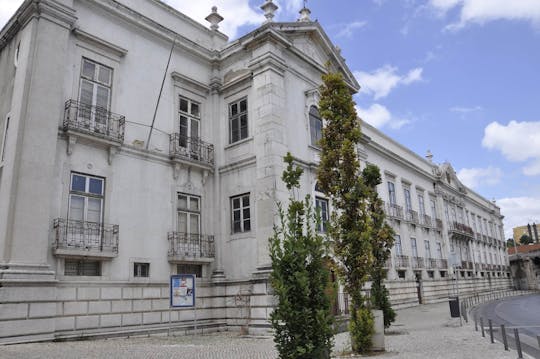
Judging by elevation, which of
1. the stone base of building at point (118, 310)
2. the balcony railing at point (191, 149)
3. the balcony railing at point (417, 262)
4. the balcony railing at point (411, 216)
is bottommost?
the stone base of building at point (118, 310)

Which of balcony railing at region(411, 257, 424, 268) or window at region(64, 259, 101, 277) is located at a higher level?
balcony railing at region(411, 257, 424, 268)

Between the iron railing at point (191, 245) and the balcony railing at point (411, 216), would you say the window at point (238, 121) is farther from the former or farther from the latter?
the balcony railing at point (411, 216)

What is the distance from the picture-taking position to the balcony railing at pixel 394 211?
101 ft

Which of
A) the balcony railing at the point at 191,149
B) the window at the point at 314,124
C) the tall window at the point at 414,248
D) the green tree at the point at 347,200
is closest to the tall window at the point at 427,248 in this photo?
the tall window at the point at 414,248

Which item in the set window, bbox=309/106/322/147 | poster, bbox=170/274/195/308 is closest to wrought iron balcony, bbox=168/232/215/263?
poster, bbox=170/274/195/308

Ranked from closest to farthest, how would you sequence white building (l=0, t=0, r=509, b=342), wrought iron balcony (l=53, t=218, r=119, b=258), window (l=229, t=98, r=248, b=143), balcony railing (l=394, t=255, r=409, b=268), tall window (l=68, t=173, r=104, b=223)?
white building (l=0, t=0, r=509, b=342)
wrought iron balcony (l=53, t=218, r=119, b=258)
tall window (l=68, t=173, r=104, b=223)
window (l=229, t=98, r=248, b=143)
balcony railing (l=394, t=255, r=409, b=268)

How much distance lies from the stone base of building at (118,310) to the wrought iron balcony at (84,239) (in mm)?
922

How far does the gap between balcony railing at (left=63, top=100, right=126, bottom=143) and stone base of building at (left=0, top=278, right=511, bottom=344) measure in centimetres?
482

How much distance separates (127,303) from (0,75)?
9.52 metres

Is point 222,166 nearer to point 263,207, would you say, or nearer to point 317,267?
point 263,207

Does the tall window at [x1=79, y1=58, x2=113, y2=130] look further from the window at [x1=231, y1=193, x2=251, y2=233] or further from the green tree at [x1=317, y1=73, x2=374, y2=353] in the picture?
the green tree at [x1=317, y1=73, x2=374, y2=353]

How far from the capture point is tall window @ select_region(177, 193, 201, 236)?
17141mm

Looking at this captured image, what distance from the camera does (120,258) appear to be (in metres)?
14.6

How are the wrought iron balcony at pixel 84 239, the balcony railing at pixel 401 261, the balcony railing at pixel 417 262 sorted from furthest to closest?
the balcony railing at pixel 417 262 < the balcony railing at pixel 401 261 < the wrought iron balcony at pixel 84 239
